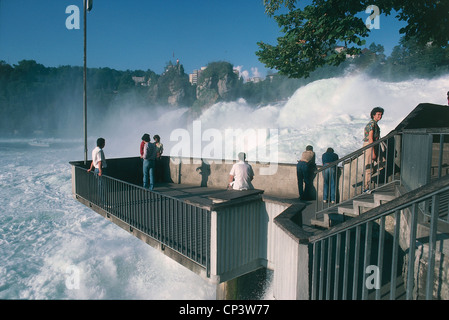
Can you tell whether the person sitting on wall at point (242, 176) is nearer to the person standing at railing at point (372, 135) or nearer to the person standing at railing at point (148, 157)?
the person standing at railing at point (372, 135)

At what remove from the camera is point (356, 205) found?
6172 mm

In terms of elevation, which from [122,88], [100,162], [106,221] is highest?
[122,88]

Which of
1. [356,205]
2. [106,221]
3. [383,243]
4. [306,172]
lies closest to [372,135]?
[356,205]

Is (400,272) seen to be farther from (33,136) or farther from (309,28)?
(33,136)

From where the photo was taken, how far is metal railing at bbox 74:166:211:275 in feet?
21.1

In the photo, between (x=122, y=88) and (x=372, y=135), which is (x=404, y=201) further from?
(x=122, y=88)

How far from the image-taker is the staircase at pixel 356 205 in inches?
235

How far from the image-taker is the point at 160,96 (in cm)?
16100

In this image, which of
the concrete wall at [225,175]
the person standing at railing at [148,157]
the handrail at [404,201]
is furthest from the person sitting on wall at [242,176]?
the person standing at railing at [148,157]

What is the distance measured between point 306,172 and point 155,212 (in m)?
4.65

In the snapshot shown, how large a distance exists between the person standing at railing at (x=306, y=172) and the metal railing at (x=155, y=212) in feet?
11.0

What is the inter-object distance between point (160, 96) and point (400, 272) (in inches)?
6430

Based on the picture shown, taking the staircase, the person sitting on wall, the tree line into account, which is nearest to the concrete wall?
the staircase
